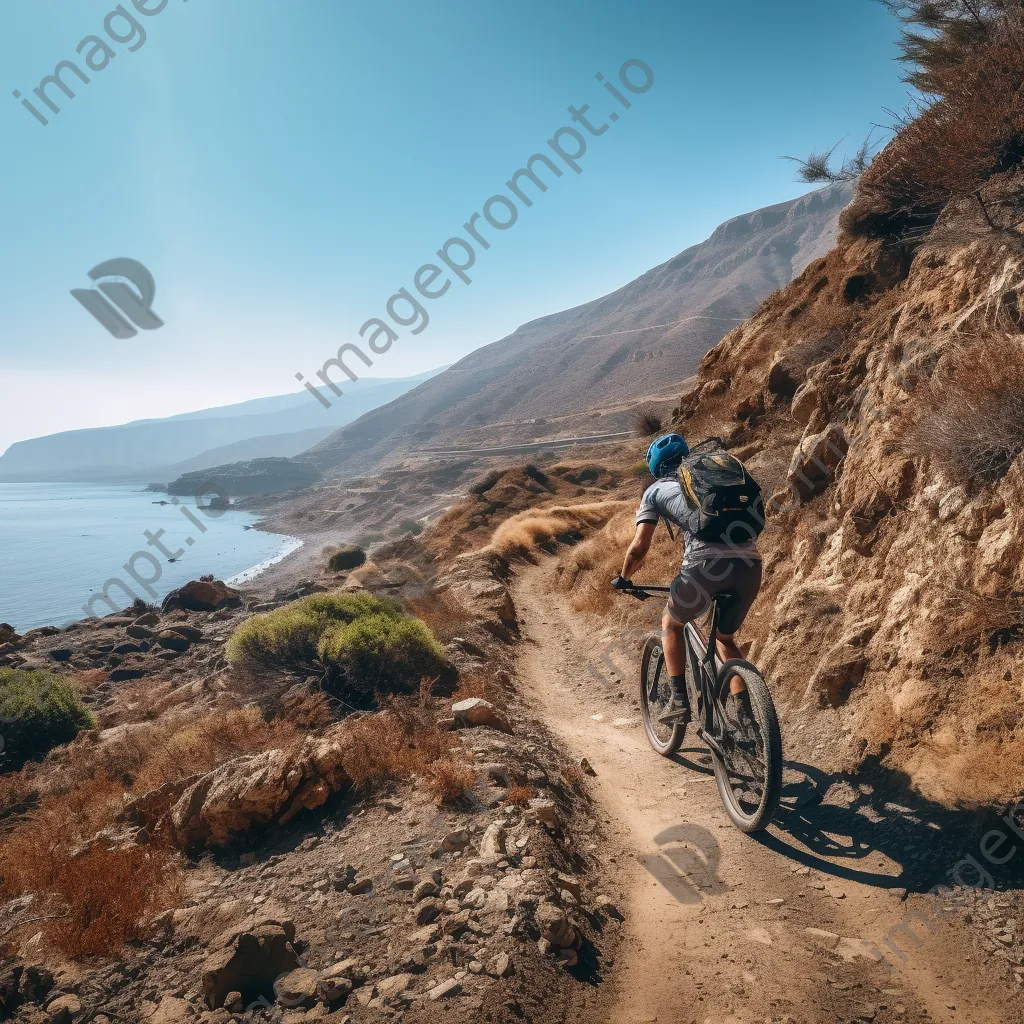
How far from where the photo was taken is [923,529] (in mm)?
5656

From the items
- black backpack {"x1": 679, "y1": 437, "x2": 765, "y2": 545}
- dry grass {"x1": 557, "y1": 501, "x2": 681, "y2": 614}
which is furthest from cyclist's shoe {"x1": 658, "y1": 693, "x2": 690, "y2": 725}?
dry grass {"x1": 557, "y1": 501, "x2": 681, "y2": 614}

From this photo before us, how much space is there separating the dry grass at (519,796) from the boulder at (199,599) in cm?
3164

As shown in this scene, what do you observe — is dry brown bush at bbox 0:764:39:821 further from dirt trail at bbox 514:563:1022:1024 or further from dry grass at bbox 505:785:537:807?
dirt trail at bbox 514:563:1022:1024

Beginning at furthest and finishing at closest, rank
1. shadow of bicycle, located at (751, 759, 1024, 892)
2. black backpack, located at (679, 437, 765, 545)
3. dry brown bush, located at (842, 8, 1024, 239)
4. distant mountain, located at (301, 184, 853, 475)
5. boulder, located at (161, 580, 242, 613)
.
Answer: distant mountain, located at (301, 184, 853, 475) → boulder, located at (161, 580, 242, 613) → dry brown bush, located at (842, 8, 1024, 239) → black backpack, located at (679, 437, 765, 545) → shadow of bicycle, located at (751, 759, 1024, 892)

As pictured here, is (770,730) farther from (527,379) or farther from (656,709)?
(527,379)

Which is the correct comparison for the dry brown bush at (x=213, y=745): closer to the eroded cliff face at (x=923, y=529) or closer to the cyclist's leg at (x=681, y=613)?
the cyclist's leg at (x=681, y=613)

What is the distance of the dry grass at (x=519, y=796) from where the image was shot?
15.5 ft

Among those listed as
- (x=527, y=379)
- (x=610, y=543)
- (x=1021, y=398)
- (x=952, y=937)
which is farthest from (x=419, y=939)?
(x=527, y=379)

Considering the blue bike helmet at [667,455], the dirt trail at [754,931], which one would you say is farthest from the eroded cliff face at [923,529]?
the blue bike helmet at [667,455]

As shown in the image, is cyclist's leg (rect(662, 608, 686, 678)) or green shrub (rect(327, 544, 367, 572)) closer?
cyclist's leg (rect(662, 608, 686, 678))

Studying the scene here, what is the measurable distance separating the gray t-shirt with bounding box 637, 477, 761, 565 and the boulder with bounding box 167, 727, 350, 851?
355cm

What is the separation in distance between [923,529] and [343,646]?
23.4 ft

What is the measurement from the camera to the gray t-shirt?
436 cm

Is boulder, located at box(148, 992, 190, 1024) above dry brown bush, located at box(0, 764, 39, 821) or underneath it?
underneath
